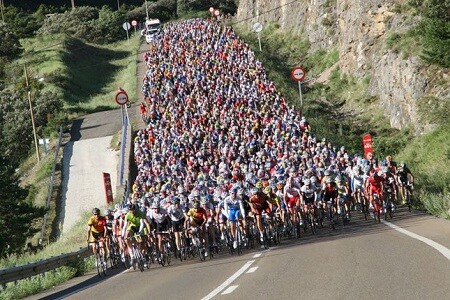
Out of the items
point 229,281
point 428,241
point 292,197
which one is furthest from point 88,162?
point 229,281

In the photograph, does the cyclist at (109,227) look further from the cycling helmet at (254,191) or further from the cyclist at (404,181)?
the cyclist at (404,181)

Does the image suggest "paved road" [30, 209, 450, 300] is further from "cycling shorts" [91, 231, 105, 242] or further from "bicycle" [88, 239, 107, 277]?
"cycling shorts" [91, 231, 105, 242]

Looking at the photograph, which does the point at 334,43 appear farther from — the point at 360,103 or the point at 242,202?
the point at 242,202

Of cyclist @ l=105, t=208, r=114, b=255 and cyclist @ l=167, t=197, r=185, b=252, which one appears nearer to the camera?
cyclist @ l=105, t=208, r=114, b=255

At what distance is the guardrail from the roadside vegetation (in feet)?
0.78

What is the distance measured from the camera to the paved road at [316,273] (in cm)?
1177

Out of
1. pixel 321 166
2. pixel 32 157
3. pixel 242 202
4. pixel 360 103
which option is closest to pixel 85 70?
pixel 32 157

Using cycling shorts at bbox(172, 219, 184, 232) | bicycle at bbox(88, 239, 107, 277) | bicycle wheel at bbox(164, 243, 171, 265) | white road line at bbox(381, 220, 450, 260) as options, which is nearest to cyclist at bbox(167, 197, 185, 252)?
cycling shorts at bbox(172, 219, 184, 232)

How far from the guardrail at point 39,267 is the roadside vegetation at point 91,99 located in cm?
24

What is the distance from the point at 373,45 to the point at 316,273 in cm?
4102

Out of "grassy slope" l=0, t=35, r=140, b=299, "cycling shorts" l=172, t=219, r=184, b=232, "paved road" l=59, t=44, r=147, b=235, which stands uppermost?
"grassy slope" l=0, t=35, r=140, b=299

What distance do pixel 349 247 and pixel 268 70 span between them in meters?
43.0

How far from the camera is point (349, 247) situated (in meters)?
18.6

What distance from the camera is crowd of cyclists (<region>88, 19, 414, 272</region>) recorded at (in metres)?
23.2
